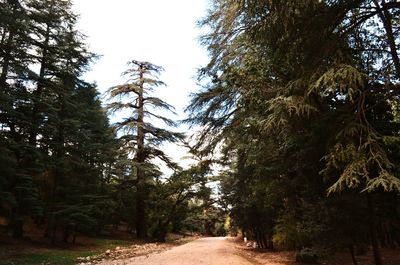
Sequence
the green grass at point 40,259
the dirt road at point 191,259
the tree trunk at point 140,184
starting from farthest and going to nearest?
the tree trunk at point 140,184
the dirt road at point 191,259
the green grass at point 40,259

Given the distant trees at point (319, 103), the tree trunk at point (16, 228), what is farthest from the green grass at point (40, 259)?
the distant trees at point (319, 103)

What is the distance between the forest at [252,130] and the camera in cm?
692

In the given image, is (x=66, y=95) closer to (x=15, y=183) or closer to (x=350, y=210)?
(x=15, y=183)

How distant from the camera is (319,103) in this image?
8.07 metres

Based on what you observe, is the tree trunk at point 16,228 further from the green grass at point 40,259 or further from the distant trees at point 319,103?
the distant trees at point 319,103

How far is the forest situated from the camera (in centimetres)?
692

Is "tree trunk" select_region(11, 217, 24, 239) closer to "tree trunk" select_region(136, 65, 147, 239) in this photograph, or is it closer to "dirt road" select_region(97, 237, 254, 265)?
"dirt road" select_region(97, 237, 254, 265)

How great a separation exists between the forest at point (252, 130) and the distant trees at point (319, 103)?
37mm

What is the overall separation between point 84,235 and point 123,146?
7.03 meters

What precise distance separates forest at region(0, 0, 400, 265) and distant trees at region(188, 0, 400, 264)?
0.04 m

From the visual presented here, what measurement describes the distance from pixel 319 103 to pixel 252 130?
2.62m

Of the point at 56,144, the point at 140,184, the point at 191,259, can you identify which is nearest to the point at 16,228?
the point at 56,144

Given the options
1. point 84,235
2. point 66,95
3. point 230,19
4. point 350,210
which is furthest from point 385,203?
point 84,235

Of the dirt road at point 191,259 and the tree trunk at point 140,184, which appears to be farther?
the tree trunk at point 140,184
